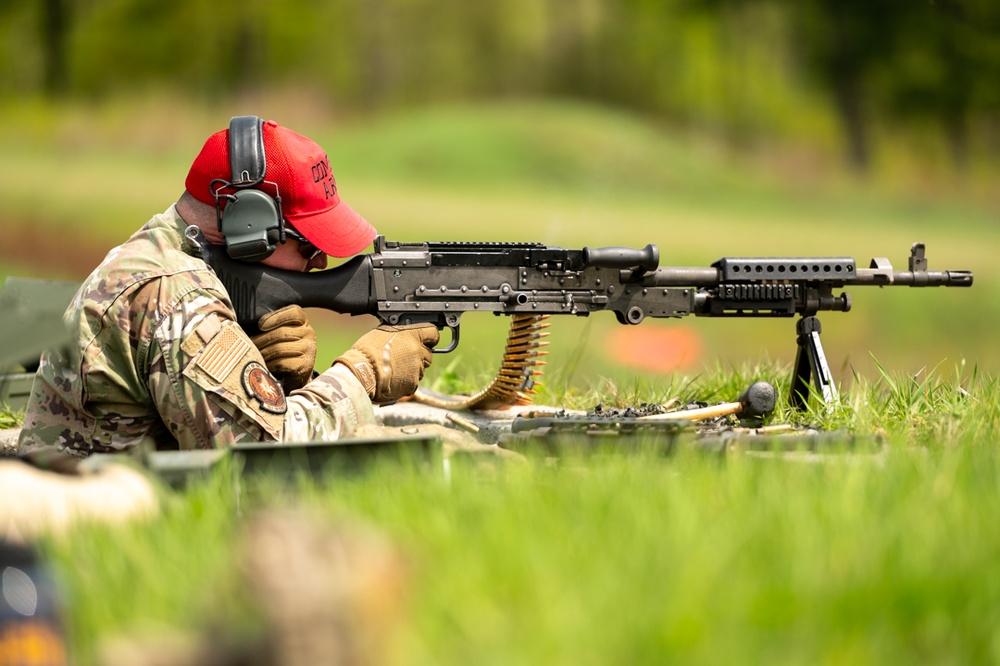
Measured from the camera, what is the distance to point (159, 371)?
487 cm

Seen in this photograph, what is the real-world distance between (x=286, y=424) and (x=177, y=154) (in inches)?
760

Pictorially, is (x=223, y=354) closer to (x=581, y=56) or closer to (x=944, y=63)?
(x=581, y=56)

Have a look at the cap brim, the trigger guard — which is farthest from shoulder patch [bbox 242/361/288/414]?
the trigger guard

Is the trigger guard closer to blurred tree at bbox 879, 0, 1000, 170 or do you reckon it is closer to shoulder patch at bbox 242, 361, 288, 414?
shoulder patch at bbox 242, 361, 288, 414


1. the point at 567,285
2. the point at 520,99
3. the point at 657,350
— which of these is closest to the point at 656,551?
the point at 567,285

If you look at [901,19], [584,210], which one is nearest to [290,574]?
[584,210]

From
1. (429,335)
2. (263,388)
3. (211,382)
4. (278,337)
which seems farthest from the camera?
(429,335)

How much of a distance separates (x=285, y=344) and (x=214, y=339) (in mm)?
641

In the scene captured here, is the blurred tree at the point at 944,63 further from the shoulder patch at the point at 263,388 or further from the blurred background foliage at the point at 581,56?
the shoulder patch at the point at 263,388

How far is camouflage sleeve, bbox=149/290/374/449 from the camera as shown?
4812 mm

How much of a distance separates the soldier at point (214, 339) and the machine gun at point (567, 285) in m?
0.20

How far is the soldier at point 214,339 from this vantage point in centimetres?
486

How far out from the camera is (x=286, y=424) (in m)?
5.04

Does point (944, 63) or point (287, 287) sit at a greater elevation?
point (944, 63)
